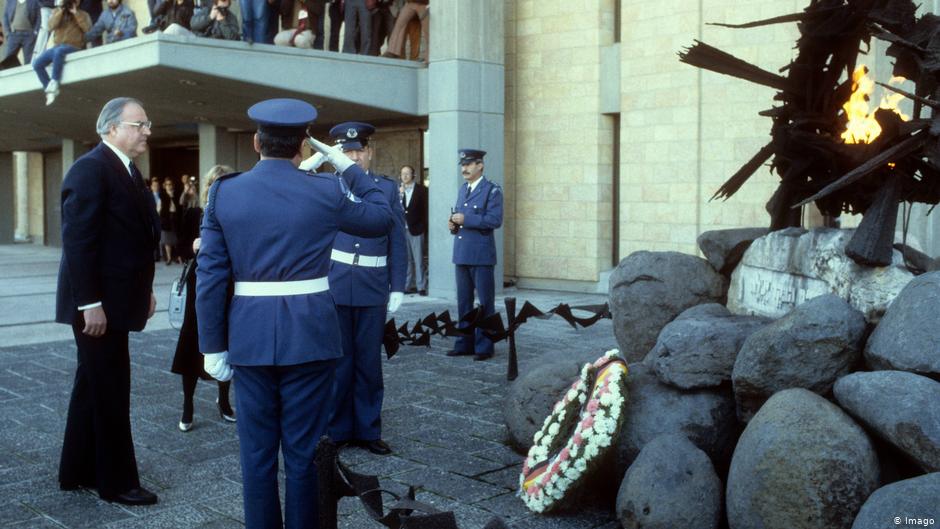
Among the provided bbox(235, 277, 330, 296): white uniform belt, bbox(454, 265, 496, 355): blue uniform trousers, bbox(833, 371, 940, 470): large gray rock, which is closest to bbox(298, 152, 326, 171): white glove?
bbox(235, 277, 330, 296): white uniform belt

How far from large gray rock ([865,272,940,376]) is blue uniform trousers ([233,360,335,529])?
Answer: 92.4 inches

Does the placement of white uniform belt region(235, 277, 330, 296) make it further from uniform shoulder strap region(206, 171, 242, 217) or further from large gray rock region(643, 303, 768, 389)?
large gray rock region(643, 303, 768, 389)

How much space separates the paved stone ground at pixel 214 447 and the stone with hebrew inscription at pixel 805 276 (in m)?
1.14

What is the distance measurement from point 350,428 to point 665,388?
1907 mm

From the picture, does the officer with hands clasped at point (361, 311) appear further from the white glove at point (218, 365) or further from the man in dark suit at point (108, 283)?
the white glove at point (218, 365)

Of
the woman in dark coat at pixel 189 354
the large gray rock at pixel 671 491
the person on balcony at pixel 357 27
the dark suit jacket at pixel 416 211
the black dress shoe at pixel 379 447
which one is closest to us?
the large gray rock at pixel 671 491

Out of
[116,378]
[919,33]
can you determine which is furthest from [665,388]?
[116,378]

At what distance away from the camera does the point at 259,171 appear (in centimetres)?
380

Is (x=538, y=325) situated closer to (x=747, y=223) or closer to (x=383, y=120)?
(x=747, y=223)

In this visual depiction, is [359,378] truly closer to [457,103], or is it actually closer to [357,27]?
[457,103]

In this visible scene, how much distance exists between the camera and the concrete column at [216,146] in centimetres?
1861

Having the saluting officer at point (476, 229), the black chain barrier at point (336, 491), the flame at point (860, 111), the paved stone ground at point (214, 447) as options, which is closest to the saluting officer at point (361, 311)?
the paved stone ground at point (214, 447)

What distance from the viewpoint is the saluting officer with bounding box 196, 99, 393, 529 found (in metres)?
3.73

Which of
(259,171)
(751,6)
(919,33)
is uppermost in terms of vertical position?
(751,6)
